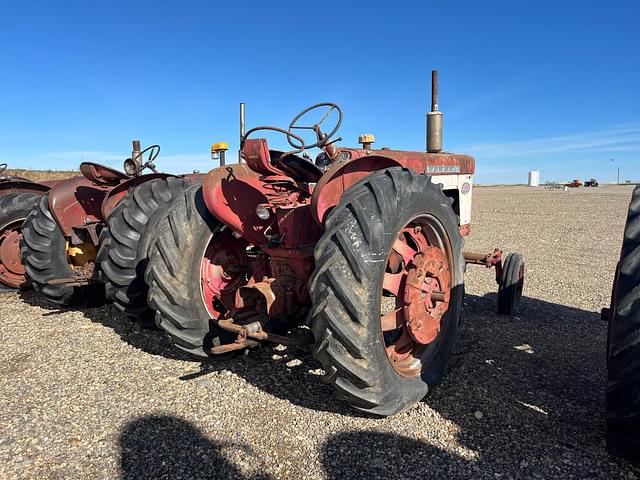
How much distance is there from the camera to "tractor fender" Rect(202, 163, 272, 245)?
316cm

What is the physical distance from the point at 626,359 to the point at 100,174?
5112mm

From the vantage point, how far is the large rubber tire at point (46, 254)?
17.5 feet

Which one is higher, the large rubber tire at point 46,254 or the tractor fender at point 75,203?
the tractor fender at point 75,203

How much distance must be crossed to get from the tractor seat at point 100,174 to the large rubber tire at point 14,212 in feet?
5.41

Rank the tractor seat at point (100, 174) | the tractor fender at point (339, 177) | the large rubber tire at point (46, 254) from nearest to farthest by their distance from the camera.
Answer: the tractor fender at point (339, 177) < the tractor seat at point (100, 174) < the large rubber tire at point (46, 254)

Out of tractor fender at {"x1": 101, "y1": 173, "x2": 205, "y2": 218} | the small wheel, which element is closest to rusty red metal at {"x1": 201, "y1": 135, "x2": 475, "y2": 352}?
tractor fender at {"x1": 101, "y1": 173, "x2": 205, "y2": 218}

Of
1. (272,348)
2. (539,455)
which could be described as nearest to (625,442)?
(539,455)

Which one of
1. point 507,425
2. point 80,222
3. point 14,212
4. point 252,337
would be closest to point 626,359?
point 507,425

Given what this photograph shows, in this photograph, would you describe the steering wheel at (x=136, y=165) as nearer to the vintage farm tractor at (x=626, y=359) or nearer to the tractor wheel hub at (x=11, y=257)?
the tractor wheel hub at (x=11, y=257)

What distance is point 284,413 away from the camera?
2.93 metres

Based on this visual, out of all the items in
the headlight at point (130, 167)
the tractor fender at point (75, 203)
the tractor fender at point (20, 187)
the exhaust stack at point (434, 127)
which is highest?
the exhaust stack at point (434, 127)

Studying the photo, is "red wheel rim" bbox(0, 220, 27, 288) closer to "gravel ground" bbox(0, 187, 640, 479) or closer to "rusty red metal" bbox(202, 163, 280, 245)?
"gravel ground" bbox(0, 187, 640, 479)

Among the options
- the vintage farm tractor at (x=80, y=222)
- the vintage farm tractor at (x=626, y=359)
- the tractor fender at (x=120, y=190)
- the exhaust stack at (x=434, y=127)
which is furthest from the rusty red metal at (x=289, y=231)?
the exhaust stack at (x=434, y=127)

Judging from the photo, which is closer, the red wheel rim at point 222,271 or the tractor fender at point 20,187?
the red wheel rim at point 222,271
